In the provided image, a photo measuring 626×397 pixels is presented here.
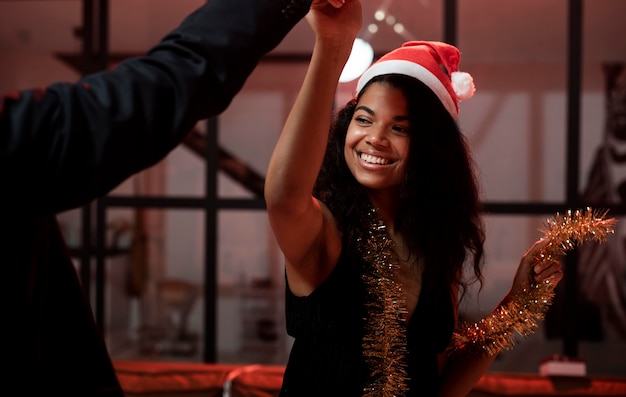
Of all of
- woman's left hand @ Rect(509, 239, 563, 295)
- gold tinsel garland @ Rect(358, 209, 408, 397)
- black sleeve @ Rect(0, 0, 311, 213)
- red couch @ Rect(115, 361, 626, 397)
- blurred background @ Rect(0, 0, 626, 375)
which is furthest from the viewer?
blurred background @ Rect(0, 0, 626, 375)

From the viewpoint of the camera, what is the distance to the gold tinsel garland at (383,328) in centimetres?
119

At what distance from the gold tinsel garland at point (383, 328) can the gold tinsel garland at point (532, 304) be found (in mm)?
185

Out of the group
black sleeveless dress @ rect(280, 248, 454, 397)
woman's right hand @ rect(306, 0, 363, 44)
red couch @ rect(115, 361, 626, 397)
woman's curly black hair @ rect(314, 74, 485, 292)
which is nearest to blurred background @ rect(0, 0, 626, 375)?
red couch @ rect(115, 361, 626, 397)

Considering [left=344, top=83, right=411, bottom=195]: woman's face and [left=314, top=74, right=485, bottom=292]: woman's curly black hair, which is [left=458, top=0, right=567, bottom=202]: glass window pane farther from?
[left=344, top=83, right=411, bottom=195]: woman's face

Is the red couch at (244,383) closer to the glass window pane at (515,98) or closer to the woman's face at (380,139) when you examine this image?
the glass window pane at (515,98)

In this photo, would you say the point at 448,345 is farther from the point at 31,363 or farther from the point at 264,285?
the point at 264,285

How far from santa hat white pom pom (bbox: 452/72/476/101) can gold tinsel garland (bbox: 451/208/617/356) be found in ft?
0.90

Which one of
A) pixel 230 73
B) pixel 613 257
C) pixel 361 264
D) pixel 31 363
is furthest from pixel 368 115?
pixel 613 257

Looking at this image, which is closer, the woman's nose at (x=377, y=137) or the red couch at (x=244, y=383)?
the woman's nose at (x=377, y=137)

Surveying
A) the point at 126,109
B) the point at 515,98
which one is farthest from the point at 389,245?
the point at 515,98

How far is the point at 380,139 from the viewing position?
120cm

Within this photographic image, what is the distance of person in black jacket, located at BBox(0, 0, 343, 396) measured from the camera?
0.57 meters

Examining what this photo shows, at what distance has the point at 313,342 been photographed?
124 cm

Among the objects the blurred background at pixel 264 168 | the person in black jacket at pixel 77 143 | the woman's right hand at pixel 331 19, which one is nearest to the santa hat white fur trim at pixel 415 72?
the woman's right hand at pixel 331 19
